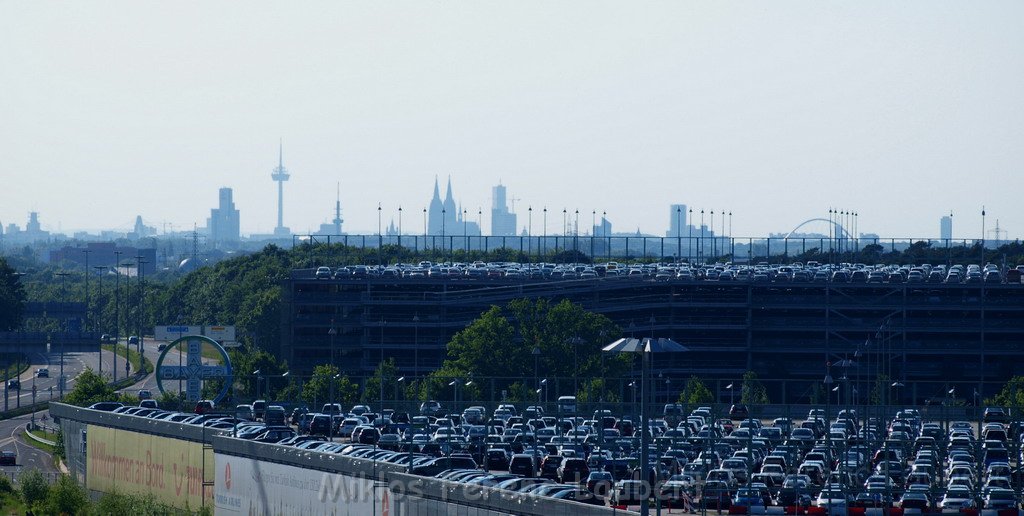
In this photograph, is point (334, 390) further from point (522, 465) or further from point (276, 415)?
point (522, 465)

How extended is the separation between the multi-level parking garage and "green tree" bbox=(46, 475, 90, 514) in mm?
69353

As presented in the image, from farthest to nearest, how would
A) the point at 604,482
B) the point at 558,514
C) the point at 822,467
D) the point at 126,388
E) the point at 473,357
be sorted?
the point at 126,388
the point at 473,357
the point at 822,467
the point at 604,482
the point at 558,514

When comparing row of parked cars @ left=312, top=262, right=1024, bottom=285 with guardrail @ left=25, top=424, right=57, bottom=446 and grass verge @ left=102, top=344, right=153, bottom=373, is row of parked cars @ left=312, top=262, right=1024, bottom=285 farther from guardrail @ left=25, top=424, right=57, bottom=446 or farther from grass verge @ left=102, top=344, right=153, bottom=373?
guardrail @ left=25, top=424, right=57, bottom=446

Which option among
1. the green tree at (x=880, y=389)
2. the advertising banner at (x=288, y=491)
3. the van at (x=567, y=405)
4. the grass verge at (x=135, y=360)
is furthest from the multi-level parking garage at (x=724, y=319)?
the advertising banner at (x=288, y=491)

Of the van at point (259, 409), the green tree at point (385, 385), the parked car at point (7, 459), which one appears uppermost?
the van at point (259, 409)

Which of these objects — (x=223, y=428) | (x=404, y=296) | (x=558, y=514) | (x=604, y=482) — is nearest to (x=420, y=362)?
(x=404, y=296)

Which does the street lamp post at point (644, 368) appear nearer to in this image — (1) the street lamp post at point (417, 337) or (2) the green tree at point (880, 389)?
(2) the green tree at point (880, 389)

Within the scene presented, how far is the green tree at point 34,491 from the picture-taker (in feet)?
218

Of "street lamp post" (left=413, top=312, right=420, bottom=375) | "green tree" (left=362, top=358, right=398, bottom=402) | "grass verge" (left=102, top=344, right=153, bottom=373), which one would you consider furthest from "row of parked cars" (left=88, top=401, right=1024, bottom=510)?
"grass verge" (left=102, top=344, right=153, bottom=373)

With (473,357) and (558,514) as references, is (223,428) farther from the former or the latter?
(473,357)

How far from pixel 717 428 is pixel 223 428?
2473 centimetres

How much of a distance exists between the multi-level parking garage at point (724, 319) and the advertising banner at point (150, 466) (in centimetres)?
6334

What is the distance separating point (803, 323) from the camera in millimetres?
141500

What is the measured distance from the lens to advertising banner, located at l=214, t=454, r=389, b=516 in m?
50.0
